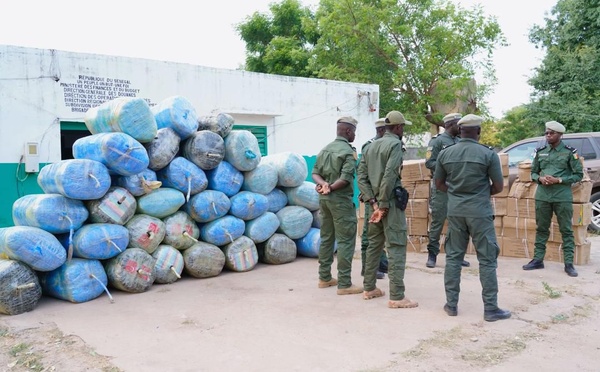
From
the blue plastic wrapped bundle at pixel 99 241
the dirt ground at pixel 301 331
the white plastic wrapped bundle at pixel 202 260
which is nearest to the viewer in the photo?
the dirt ground at pixel 301 331

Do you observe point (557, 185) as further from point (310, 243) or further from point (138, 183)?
point (138, 183)

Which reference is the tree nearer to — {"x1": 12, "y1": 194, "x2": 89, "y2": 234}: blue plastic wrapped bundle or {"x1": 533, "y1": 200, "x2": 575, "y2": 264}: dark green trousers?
{"x1": 533, "y1": 200, "x2": 575, "y2": 264}: dark green trousers

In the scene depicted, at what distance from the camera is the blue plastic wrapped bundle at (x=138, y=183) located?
5660 millimetres

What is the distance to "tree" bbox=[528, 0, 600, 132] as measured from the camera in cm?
1661

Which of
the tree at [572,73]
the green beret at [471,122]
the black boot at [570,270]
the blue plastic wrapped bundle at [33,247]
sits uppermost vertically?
the tree at [572,73]

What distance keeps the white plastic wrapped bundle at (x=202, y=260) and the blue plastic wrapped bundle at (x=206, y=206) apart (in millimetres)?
330

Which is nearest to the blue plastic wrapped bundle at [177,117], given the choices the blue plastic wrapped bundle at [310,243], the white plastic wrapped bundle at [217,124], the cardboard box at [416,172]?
the white plastic wrapped bundle at [217,124]

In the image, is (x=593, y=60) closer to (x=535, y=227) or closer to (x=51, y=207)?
(x=535, y=227)

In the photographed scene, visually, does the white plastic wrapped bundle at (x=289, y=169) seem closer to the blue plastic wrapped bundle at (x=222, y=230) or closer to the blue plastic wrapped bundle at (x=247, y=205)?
the blue plastic wrapped bundle at (x=247, y=205)

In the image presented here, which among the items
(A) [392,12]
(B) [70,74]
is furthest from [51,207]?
(A) [392,12]

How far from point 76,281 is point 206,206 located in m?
1.61

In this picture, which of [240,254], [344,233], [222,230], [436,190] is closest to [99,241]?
[222,230]

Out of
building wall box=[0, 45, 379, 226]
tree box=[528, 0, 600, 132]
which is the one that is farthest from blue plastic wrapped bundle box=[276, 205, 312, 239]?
tree box=[528, 0, 600, 132]

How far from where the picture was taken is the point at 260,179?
21.9ft
